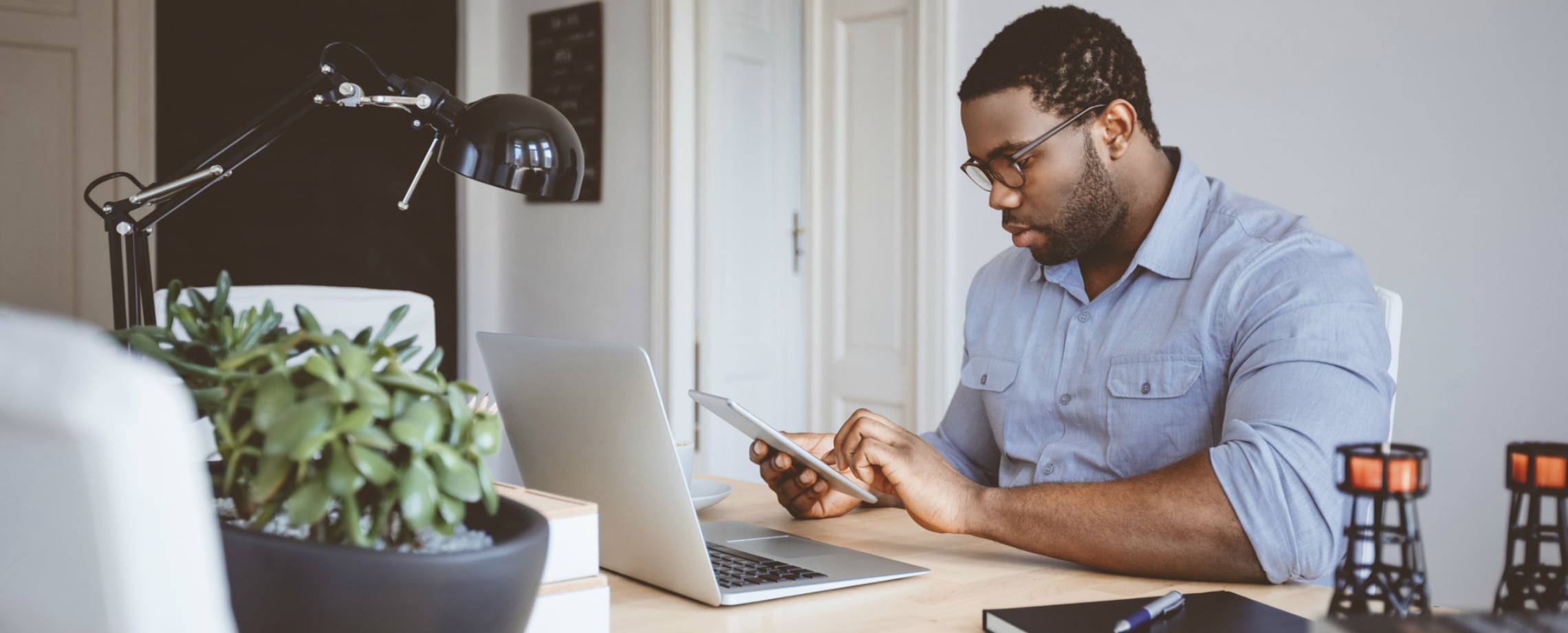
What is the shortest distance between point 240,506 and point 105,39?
356cm

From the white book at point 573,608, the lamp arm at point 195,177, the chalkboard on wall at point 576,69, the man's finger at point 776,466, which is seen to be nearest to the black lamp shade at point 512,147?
the lamp arm at point 195,177

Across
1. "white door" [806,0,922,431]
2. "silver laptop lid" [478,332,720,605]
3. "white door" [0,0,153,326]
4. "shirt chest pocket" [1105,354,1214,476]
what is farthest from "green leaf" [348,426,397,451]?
"white door" [0,0,153,326]

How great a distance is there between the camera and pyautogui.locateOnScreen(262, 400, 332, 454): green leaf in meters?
0.49

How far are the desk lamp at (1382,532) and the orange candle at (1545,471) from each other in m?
0.06

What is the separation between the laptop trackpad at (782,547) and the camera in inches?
47.1

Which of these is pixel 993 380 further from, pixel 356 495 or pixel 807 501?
pixel 356 495

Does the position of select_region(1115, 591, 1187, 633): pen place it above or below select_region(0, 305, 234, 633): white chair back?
below

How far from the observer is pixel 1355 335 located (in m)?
1.28

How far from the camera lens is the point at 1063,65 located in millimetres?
1532

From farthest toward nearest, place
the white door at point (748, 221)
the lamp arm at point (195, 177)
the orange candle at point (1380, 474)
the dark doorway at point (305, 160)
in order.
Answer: the white door at point (748, 221) < the dark doorway at point (305, 160) < the lamp arm at point (195, 177) < the orange candle at point (1380, 474)

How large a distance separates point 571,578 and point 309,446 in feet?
1.09

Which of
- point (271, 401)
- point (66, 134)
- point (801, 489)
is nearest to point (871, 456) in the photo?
point (801, 489)

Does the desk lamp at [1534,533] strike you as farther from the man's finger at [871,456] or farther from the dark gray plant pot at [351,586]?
the man's finger at [871,456]

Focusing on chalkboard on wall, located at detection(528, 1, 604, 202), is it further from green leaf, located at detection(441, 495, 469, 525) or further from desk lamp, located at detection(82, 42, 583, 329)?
green leaf, located at detection(441, 495, 469, 525)
